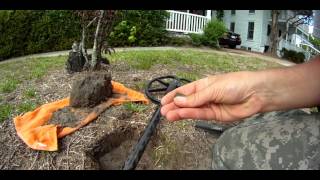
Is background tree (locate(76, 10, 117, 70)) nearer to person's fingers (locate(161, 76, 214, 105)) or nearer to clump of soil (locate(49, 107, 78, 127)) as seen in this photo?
clump of soil (locate(49, 107, 78, 127))

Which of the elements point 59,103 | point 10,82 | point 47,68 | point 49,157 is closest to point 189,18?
point 47,68

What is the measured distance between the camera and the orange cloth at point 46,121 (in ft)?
12.7

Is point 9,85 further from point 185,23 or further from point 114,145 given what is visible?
point 185,23

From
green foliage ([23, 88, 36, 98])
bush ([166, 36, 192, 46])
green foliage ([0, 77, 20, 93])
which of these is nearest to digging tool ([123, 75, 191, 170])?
green foliage ([23, 88, 36, 98])

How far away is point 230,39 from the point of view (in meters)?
7.90

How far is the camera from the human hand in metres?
1.30

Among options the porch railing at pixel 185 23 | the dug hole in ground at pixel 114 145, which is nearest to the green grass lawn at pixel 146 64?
the dug hole in ground at pixel 114 145

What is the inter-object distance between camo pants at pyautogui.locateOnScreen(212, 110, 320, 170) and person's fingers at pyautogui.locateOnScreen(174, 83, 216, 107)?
148 mm

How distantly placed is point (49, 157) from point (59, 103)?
2.87ft

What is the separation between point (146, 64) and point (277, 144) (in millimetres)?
5013

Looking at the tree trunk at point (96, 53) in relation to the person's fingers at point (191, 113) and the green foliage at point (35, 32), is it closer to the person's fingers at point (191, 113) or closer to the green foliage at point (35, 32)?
the green foliage at point (35, 32)
